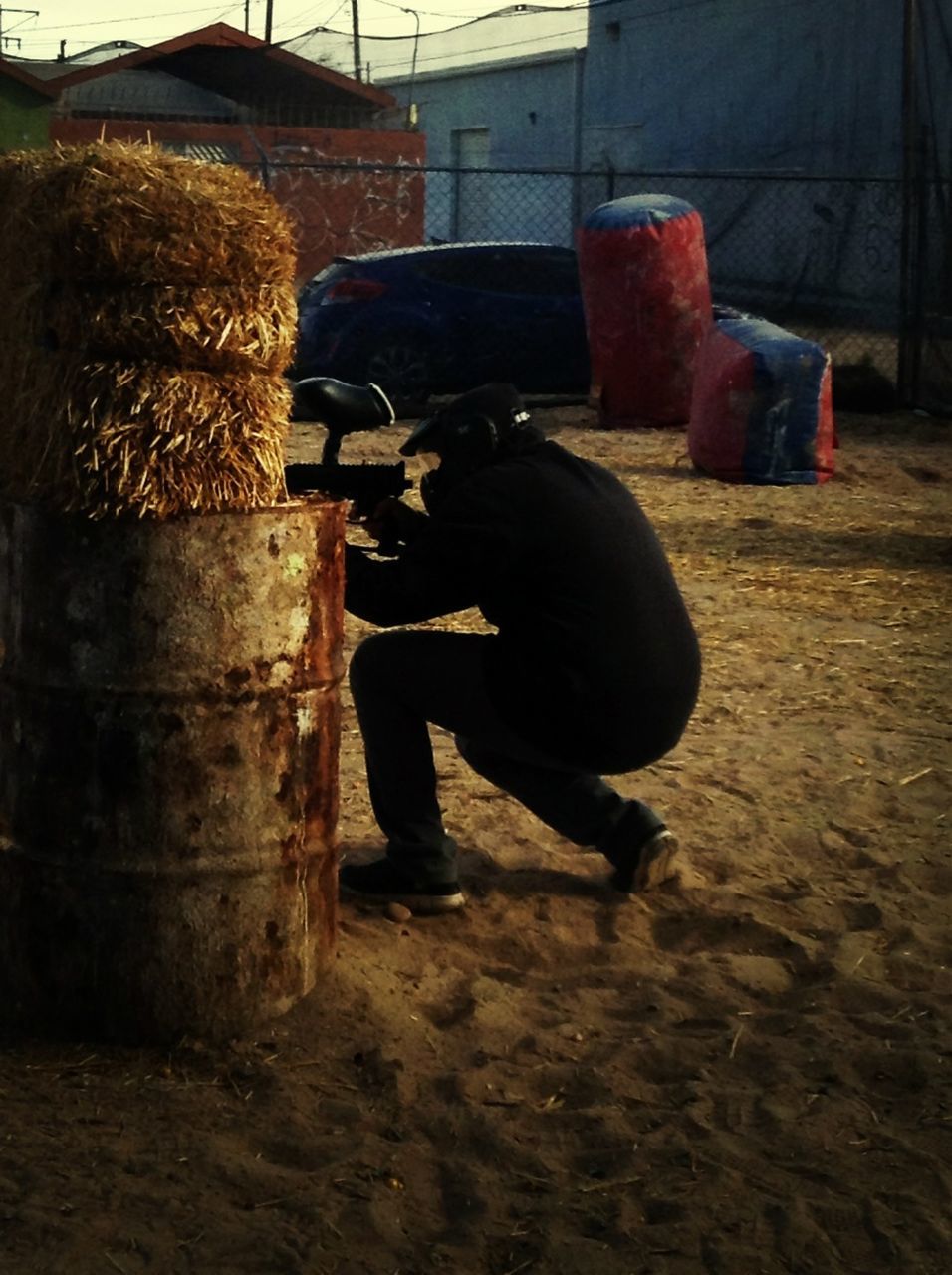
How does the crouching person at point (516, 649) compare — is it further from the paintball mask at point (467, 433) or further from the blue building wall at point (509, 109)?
the blue building wall at point (509, 109)

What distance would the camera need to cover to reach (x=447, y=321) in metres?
15.7

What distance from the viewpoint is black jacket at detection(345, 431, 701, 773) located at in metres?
4.35

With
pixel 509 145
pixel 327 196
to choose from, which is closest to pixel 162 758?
pixel 327 196

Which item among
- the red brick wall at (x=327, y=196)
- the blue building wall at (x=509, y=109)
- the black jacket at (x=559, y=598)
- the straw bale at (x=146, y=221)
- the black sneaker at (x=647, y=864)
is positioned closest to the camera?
the straw bale at (x=146, y=221)

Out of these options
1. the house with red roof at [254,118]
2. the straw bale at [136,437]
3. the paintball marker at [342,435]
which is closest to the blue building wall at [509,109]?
the house with red roof at [254,118]

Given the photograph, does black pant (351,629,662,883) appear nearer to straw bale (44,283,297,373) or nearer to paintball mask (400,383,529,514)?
paintball mask (400,383,529,514)

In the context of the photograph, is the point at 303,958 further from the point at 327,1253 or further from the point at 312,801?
the point at 327,1253

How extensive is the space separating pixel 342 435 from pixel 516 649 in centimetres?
71

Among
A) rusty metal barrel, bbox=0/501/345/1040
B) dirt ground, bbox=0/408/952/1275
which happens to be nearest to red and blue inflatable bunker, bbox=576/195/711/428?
dirt ground, bbox=0/408/952/1275

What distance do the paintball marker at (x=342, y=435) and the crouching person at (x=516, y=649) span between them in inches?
3.2

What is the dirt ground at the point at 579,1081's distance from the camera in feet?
10.7

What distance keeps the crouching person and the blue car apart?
10.6m

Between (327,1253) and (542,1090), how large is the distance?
2.63 ft

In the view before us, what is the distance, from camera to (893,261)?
75.5 feet
